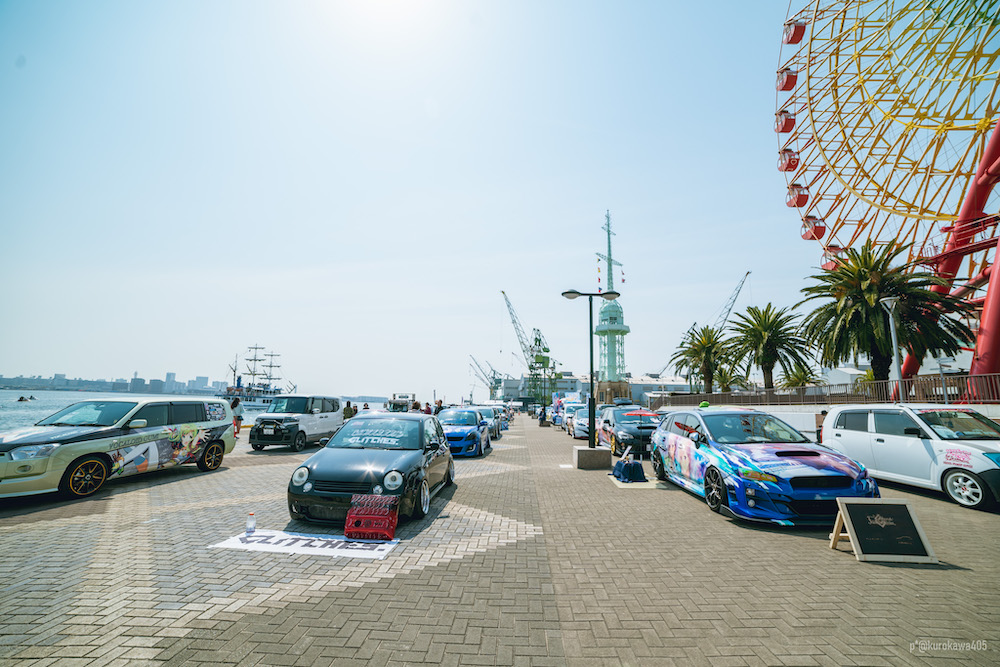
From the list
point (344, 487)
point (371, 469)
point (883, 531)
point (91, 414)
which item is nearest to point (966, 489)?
point (883, 531)

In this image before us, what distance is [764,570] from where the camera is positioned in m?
4.83

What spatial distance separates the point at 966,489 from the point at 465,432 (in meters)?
11.9

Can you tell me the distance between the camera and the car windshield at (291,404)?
16891mm

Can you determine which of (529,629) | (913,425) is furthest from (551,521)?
(913,425)

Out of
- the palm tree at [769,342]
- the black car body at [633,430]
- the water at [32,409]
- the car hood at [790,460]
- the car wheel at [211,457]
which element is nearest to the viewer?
the car hood at [790,460]

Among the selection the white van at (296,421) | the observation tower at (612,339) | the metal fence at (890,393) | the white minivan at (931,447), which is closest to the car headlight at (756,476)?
the white minivan at (931,447)

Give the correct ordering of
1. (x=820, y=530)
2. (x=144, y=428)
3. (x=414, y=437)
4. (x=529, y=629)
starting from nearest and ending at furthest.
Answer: (x=529, y=629) < (x=820, y=530) < (x=414, y=437) < (x=144, y=428)

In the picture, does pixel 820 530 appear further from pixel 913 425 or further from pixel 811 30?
pixel 811 30

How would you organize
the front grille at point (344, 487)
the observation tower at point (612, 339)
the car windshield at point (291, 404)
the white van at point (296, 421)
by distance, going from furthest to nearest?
the observation tower at point (612, 339)
the car windshield at point (291, 404)
the white van at point (296, 421)
the front grille at point (344, 487)

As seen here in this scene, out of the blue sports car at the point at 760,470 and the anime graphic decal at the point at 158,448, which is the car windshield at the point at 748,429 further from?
the anime graphic decal at the point at 158,448

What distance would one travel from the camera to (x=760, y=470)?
21.5 ft

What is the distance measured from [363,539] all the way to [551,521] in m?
2.84

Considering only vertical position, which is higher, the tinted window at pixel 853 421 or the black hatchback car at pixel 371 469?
the tinted window at pixel 853 421

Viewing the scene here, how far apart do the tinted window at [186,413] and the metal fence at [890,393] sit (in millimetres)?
21242
